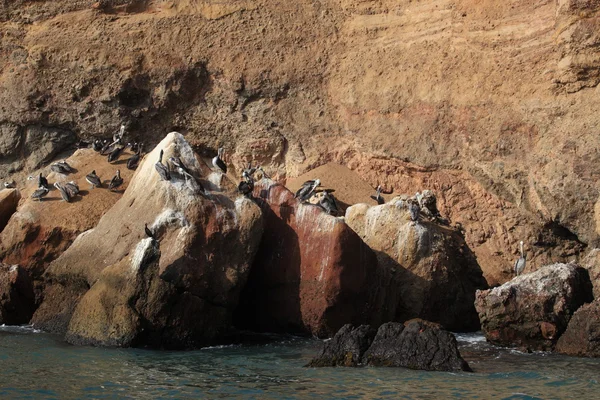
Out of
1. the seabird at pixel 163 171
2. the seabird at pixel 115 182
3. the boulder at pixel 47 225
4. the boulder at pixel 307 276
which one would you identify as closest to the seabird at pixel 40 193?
the boulder at pixel 47 225

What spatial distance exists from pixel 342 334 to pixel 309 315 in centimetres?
269

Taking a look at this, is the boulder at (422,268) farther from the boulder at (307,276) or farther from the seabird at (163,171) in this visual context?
the seabird at (163,171)

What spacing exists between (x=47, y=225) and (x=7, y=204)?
6.13 feet

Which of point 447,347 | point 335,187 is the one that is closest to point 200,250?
point 447,347

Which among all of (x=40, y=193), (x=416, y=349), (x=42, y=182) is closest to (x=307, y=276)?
(x=416, y=349)

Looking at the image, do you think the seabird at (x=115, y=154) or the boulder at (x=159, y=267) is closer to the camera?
the boulder at (x=159, y=267)

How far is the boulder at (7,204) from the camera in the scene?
758 inches

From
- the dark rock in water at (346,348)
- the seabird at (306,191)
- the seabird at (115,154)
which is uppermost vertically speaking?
the seabird at (115,154)

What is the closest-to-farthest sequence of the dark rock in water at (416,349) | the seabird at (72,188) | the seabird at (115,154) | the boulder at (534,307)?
1. the dark rock in water at (416,349)
2. the boulder at (534,307)
3. the seabird at (72,188)
4. the seabird at (115,154)

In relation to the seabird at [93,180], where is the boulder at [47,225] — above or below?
below

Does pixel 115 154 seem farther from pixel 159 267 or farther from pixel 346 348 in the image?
pixel 346 348

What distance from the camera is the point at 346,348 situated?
41.2ft

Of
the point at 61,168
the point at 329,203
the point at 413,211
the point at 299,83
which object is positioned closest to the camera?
the point at 413,211

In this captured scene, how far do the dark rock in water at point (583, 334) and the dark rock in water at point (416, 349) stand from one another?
8.02 ft
